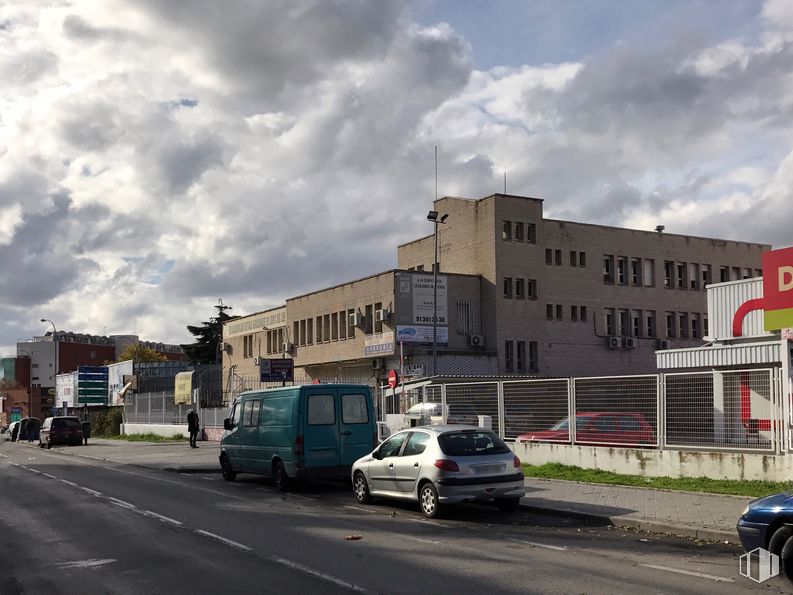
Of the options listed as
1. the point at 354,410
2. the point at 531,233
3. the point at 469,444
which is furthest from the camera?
the point at 531,233

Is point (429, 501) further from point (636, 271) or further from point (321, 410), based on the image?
point (636, 271)

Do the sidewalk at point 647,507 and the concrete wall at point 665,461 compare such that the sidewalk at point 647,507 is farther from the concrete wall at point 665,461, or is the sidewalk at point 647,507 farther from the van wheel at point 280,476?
the van wheel at point 280,476

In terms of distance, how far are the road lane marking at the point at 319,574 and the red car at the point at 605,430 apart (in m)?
10.7

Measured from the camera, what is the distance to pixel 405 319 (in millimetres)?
48000

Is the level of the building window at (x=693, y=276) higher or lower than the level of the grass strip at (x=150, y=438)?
higher

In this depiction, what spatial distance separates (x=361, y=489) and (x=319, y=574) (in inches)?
→ 283

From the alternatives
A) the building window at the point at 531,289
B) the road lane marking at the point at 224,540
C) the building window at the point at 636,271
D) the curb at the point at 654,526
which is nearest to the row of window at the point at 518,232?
the building window at the point at 531,289

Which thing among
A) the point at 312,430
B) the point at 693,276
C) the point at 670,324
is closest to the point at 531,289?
the point at 670,324

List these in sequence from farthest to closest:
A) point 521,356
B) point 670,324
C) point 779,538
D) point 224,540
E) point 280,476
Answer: point 670,324 < point 521,356 < point 280,476 < point 224,540 < point 779,538

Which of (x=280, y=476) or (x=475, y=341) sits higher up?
(x=475, y=341)

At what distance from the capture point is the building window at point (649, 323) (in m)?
57.1

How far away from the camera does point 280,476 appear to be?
19.2 meters

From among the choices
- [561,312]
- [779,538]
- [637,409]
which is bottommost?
[779,538]

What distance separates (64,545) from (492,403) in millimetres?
13739
